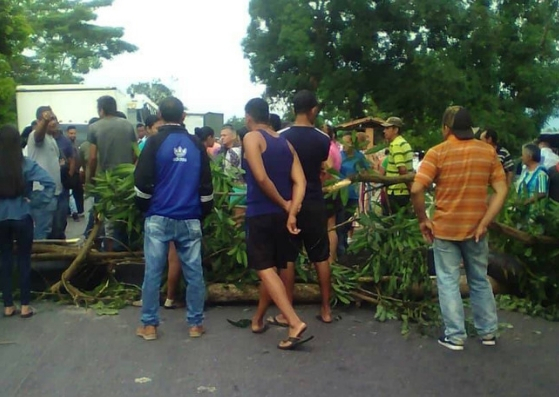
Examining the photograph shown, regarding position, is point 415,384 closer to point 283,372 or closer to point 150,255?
point 283,372

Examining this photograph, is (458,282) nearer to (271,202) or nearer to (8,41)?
(271,202)

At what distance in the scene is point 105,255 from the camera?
771 centimetres

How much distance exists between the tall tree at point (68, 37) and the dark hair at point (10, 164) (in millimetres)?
41718

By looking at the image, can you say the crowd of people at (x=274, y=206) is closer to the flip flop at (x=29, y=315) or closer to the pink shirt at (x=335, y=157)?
the flip flop at (x=29, y=315)

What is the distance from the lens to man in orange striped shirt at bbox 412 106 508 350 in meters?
5.82

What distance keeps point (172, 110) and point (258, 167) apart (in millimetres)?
918

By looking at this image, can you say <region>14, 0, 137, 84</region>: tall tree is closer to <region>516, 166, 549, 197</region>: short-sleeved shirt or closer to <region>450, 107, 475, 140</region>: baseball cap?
<region>516, 166, 549, 197</region>: short-sleeved shirt

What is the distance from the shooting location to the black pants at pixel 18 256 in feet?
22.7

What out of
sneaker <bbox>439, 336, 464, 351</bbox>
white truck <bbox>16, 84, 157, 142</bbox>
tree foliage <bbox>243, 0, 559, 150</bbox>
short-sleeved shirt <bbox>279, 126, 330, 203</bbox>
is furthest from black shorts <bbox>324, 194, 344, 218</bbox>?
tree foliage <bbox>243, 0, 559, 150</bbox>

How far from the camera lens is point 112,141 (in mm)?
8820

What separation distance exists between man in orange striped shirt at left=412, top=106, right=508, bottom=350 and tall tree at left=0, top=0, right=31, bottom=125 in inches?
732

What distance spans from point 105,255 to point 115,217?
0.44m

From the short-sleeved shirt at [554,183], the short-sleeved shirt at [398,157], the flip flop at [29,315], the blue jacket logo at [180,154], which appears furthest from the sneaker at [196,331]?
the short-sleeved shirt at [554,183]

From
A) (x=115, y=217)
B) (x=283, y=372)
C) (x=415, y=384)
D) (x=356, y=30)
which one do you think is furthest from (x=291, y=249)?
(x=356, y=30)
